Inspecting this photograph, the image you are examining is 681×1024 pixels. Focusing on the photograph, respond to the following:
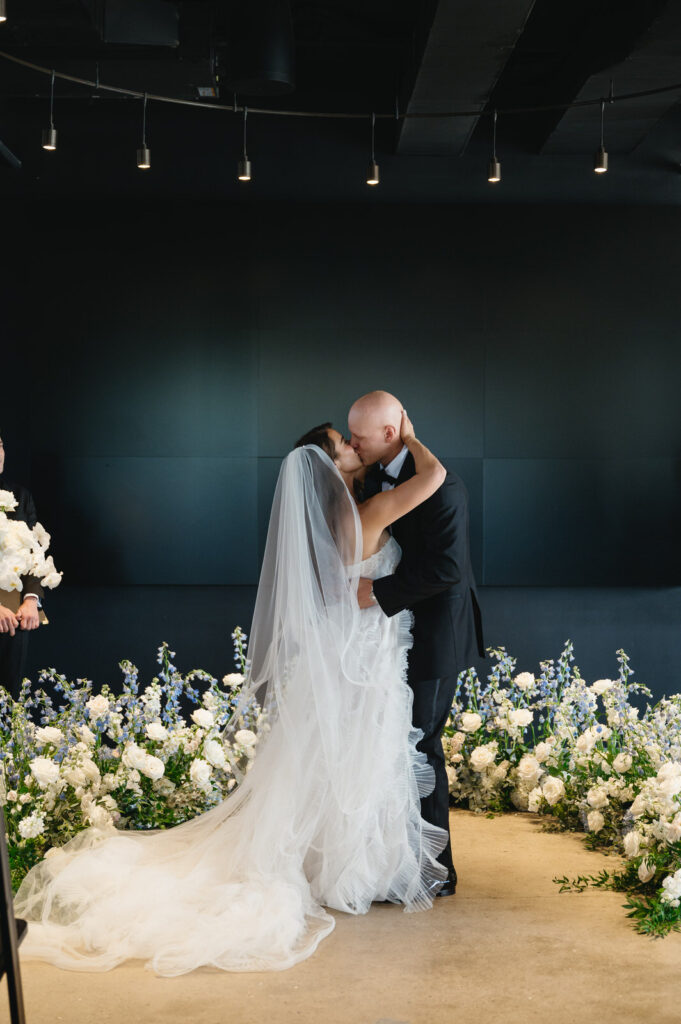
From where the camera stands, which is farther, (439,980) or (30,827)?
(30,827)

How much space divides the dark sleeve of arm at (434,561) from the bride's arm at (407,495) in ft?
0.27

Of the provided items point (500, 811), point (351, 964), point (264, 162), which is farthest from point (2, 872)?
point (264, 162)

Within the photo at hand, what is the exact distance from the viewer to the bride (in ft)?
11.7

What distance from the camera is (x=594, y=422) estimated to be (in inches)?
264

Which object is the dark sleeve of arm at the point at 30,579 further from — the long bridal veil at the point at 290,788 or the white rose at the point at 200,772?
the long bridal veil at the point at 290,788

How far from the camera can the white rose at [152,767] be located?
12.8 feet

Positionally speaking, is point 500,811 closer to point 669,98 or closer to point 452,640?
point 452,640

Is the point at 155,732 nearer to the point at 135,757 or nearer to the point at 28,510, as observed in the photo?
the point at 135,757

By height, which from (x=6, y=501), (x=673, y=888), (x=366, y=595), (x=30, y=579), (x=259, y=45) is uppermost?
(x=259, y=45)

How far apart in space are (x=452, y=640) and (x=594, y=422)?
3.29m

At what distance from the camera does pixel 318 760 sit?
12.0ft

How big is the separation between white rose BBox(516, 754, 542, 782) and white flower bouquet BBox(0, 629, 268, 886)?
1310 mm

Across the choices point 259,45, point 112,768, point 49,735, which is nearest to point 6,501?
point 49,735

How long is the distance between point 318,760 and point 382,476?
3.66ft
